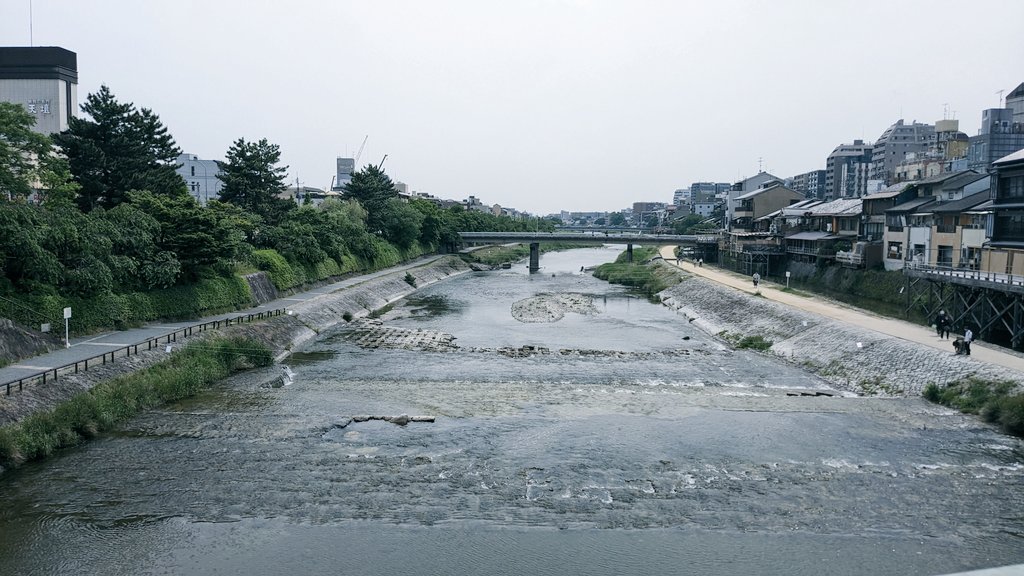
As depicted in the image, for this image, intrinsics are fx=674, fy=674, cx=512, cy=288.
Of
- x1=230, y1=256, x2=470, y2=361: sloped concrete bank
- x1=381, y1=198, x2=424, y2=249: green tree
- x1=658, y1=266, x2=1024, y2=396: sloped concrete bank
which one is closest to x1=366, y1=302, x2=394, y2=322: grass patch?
x1=230, y1=256, x2=470, y2=361: sloped concrete bank

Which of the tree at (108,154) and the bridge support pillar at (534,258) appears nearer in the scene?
the tree at (108,154)

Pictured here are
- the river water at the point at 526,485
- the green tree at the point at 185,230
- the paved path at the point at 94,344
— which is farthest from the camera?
the green tree at the point at 185,230

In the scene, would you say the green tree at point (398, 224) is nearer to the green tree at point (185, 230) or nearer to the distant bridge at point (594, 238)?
the distant bridge at point (594, 238)

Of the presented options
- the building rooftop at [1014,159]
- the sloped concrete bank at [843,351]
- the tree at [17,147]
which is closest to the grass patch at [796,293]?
the sloped concrete bank at [843,351]

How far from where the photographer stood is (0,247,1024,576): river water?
1411cm

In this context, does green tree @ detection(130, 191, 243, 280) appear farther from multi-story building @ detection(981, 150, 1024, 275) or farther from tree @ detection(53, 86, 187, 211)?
multi-story building @ detection(981, 150, 1024, 275)

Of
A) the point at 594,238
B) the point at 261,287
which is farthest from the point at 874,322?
the point at 594,238

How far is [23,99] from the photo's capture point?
5597 centimetres

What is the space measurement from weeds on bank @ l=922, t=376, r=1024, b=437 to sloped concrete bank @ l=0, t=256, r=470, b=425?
27927 millimetres

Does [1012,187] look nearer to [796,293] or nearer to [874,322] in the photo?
[874,322]

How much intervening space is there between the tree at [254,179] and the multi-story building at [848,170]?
107m

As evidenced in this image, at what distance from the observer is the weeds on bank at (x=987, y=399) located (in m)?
20.8

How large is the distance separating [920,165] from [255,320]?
240 ft

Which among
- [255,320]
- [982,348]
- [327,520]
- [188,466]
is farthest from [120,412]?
[982,348]
